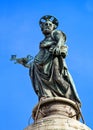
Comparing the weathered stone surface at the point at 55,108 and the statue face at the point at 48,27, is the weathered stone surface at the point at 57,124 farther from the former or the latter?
the statue face at the point at 48,27

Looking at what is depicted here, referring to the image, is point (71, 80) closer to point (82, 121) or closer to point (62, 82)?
point (62, 82)

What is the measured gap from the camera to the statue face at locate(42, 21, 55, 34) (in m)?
18.0

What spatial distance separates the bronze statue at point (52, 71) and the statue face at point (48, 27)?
45 cm

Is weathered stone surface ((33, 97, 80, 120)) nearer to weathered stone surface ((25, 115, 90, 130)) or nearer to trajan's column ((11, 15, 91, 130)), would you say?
trajan's column ((11, 15, 91, 130))

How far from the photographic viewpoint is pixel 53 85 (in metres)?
16.3

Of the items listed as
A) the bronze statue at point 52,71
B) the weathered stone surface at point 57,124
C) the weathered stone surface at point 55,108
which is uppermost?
the bronze statue at point 52,71

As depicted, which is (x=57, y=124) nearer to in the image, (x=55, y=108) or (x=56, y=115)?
(x=56, y=115)

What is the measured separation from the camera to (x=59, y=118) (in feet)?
46.2

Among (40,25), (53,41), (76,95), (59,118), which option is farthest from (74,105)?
(40,25)

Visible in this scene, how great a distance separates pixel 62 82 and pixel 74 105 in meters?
1.09

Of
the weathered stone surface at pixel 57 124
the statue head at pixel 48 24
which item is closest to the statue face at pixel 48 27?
the statue head at pixel 48 24

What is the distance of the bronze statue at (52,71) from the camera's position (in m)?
16.1

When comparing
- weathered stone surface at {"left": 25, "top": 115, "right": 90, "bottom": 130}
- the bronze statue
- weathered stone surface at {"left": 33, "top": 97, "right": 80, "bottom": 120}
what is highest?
the bronze statue

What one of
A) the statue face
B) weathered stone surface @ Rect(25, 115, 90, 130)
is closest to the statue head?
the statue face
